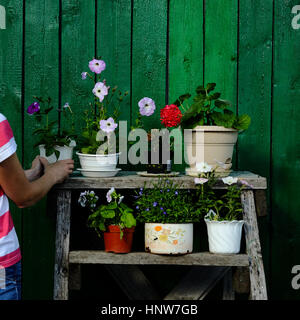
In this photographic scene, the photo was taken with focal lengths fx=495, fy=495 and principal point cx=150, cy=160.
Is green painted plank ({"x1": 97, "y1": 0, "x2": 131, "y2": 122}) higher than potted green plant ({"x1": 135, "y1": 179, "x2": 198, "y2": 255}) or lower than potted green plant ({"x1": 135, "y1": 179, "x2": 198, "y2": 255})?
higher

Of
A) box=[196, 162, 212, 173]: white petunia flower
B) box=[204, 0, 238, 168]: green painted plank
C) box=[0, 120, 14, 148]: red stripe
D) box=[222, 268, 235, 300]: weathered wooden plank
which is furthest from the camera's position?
box=[204, 0, 238, 168]: green painted plank

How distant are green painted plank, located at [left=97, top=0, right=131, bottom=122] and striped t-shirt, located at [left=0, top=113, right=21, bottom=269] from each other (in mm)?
1080

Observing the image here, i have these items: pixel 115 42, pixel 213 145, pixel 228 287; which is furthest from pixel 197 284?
pixel 115 42

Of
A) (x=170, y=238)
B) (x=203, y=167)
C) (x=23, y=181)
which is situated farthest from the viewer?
(x=203, y=167)

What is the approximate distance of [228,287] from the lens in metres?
2.64

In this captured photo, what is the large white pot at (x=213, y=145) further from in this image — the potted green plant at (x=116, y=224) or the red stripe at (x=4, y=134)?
the red stripe at (x=4, y=134)

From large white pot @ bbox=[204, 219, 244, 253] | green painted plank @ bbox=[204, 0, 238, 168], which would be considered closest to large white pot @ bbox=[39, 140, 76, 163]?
large white pot @ bbox=[204, 219, 244, 253]

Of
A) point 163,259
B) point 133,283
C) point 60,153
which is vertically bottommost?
point 133,283

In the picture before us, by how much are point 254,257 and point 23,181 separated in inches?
41.5

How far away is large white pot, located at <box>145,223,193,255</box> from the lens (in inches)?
85.3

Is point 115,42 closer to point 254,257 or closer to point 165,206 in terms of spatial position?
point 165,206

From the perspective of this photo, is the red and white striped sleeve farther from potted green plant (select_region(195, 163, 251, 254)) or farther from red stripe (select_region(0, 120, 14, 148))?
potted green plant (select_region(195, 163, 251, 254))

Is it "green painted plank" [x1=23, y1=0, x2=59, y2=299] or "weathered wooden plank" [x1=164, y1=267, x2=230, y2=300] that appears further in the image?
"green painted plank" [x1=23, y1=0, x2=59, y2=299]

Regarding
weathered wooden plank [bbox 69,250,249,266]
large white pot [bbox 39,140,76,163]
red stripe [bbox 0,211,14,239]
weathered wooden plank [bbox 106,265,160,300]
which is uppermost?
large white pot [bbox 39,140,76,163]
